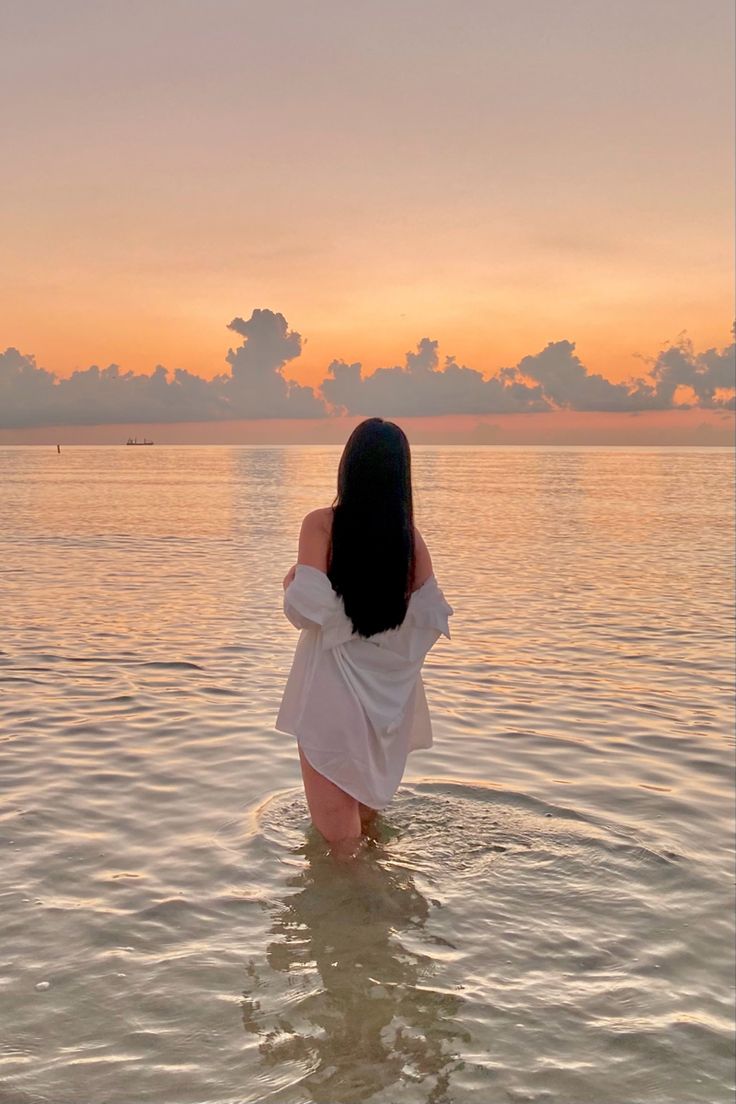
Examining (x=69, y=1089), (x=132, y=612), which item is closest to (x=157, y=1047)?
(x=69, y=1089)

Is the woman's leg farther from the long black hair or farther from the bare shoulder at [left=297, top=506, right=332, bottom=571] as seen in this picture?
the bare shoulder at [left=297, top=506, right=332, bottom=571]

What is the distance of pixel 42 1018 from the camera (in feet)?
14.5

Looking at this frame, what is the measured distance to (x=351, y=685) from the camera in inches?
243

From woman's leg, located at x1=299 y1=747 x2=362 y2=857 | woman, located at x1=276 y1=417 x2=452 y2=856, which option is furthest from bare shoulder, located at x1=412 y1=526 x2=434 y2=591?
woman's leg, located at x1=299 y1=747 x2=362 y2=857

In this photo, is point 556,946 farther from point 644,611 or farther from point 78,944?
point 644,611

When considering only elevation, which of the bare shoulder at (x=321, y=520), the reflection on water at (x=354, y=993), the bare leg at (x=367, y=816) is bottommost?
the reflection on water at (x=354, y=993)

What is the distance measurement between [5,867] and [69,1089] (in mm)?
2231

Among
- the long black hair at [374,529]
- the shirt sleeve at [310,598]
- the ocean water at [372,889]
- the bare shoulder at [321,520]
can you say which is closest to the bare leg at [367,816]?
the ocean water at [372,889]

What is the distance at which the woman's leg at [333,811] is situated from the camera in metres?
6.18

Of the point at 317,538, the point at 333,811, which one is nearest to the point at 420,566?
the point at 317,538

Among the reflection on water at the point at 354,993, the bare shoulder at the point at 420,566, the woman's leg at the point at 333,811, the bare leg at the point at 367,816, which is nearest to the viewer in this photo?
the reflection on water at the point at 354,993

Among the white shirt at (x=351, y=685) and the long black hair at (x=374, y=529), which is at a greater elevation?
the long black hair at (x=374, y=529)

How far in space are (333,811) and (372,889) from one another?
55cm

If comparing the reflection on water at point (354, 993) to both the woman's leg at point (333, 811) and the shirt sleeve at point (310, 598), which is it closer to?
the woman's leg at point (333, 811)
